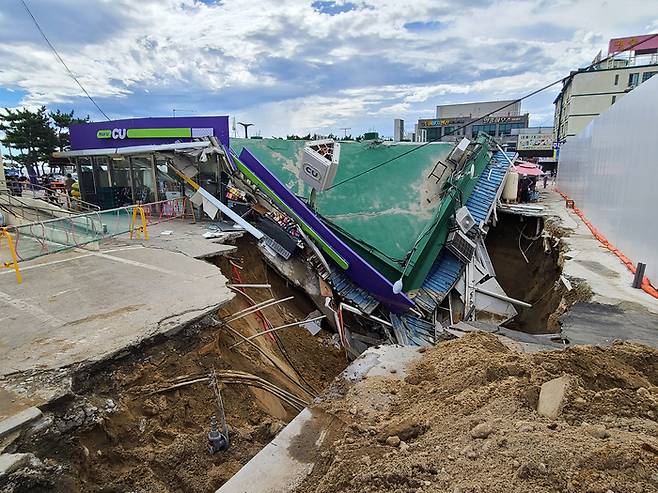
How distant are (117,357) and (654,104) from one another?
858cm

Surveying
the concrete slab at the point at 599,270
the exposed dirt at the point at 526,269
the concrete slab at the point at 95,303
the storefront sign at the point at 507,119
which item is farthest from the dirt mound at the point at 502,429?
the storefront sign at the point at 507,119

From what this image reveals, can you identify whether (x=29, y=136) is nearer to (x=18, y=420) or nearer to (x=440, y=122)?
(x=18, y=420)

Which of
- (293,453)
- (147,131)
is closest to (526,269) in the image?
(293,453)

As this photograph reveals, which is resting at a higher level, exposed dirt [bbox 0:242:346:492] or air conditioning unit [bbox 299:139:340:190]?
air conditioning unit [bbox 299:139:340:190]

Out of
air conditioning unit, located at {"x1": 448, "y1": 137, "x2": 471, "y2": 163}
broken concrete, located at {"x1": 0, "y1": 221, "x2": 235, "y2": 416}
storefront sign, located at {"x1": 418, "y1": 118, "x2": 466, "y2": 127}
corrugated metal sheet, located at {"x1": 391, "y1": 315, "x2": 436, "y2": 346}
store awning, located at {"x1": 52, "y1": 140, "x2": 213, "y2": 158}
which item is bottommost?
corrugated metal sheet, located at {"x1": 391, "y1": 315, "x2": 436, "y2": 346}

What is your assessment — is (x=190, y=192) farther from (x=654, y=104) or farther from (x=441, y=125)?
(x=441, y=125)

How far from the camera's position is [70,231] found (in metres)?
8.00

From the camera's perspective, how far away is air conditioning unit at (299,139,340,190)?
855cm

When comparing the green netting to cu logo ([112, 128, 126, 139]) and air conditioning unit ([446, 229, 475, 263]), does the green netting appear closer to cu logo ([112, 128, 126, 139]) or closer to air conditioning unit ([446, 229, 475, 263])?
cu logo ([112, 128, 126, 139])

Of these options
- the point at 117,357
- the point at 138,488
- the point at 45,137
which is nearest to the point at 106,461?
the point at 138,488

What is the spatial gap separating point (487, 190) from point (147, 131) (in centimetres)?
1046

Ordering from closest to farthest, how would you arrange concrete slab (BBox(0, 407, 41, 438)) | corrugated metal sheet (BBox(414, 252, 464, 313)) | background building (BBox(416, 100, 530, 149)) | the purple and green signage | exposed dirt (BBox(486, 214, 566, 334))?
concrete slab (BBox(0, 407, 41, 438)), exposed dirt (BBox(486, 214, 566, 334)), corrugated metal sheet (BBox(414, 252, 464, 313)), the purple and green signage, background building (BBox(416, 100, 530, 149))

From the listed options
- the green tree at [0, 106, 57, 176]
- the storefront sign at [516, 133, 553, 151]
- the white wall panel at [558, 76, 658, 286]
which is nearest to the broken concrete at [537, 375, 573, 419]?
the white wall panel at [558, 76, 658, 286]

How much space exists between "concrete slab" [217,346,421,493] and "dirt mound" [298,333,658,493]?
106mm
